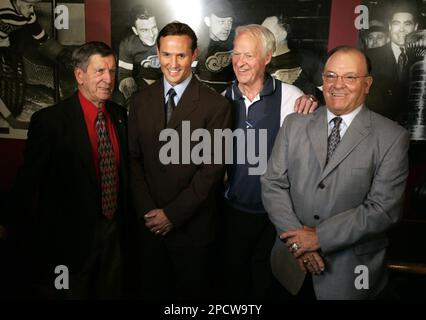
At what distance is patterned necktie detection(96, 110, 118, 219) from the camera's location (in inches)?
87.7

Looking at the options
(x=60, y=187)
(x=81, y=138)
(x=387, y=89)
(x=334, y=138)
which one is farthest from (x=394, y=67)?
(x=60, y=187)

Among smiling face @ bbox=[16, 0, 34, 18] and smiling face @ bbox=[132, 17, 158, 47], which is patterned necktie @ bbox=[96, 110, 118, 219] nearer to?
smiling face @ bbox=[132, 17, 158, 47]

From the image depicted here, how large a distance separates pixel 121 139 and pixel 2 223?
0.73 metres

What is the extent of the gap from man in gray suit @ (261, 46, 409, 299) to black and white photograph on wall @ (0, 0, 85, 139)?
6.75 ft

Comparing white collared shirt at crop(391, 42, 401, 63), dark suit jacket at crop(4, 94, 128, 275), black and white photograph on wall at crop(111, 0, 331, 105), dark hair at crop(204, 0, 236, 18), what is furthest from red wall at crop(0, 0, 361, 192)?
dark suit jacket at crop(4, 94, 128, 275)

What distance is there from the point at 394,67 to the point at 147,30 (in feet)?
6.19

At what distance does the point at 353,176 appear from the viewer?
195cm

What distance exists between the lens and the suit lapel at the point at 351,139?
1.95 meters

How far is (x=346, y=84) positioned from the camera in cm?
195

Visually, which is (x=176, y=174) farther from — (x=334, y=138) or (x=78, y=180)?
(x=334, y=138)

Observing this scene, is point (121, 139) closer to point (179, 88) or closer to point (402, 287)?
point (179, 88)

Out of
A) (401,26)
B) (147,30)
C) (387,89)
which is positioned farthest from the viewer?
(147,30)
